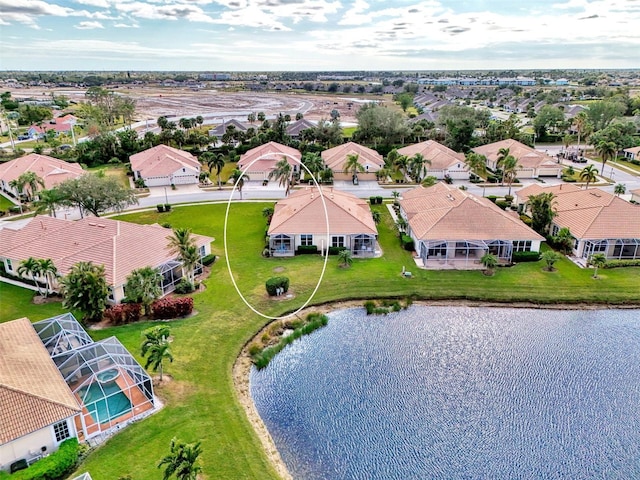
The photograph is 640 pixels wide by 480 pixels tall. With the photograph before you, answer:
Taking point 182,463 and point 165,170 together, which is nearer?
point 182,463

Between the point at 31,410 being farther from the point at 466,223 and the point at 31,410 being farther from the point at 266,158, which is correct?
the point at 266,158

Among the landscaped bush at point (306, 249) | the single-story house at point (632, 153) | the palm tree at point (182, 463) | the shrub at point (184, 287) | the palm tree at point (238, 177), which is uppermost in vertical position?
the single-story house at point (632, 153)

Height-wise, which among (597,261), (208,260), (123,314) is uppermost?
(597,261)

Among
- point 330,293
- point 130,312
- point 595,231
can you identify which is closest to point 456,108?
point 595,231

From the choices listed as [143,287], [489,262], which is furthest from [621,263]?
[143,287]

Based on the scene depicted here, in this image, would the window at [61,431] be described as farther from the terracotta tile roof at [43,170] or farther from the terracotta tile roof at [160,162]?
the terracotta tile roof at [160,162]

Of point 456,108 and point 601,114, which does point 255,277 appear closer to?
point 456,108

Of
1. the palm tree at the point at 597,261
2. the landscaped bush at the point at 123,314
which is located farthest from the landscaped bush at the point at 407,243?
the landscaped bush at the point at 123,314
